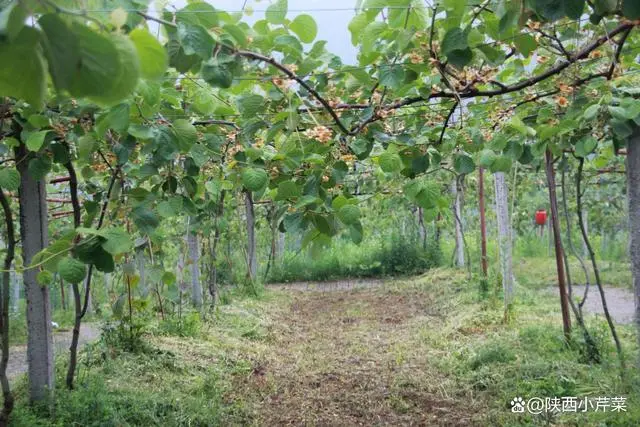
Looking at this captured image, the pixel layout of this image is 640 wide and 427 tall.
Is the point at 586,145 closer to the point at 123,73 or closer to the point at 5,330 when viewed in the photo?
the point at 123,73

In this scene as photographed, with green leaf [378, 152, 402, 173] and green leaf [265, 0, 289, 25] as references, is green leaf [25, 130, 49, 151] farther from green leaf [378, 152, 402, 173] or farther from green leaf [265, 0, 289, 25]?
green leaf [378, 152, 402, 173]

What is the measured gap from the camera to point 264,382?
3926mm

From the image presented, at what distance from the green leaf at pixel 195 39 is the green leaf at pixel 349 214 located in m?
0.61

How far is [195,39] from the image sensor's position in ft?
3.15

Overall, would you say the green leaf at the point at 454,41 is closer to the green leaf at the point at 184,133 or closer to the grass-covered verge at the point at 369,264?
the green leaf at the point at 184,133

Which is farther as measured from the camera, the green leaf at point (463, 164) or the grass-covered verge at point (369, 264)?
the grass-covered verge at point (369, 264)

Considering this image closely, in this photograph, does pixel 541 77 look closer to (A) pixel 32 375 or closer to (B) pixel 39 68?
(B) pixel 39 68

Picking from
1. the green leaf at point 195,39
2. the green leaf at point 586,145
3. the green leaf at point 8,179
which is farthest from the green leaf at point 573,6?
the green leaf at point 8,179

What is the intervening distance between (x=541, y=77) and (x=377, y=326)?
4.42 metres

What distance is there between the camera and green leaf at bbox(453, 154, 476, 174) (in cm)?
194

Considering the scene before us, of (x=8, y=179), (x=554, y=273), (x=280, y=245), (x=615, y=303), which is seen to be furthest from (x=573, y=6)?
(x=280, y=245)

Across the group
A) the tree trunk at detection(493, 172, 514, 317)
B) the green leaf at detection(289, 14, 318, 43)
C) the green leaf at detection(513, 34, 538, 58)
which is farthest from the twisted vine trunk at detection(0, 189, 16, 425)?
the tree trunk at detection(493, 172, 514, 317)

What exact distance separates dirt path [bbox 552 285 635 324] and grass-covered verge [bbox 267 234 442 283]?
2.72 m

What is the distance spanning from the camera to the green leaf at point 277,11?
1462 mm
